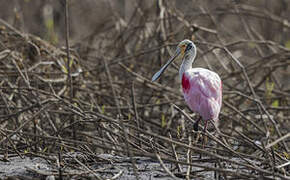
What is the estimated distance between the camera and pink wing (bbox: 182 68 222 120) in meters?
2.99

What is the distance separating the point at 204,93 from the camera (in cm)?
303

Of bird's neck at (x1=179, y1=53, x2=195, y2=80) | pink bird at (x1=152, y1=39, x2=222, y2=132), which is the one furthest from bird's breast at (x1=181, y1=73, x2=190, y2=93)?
bird's neck at (x1=179, y1=53, x2=195, y2=80)

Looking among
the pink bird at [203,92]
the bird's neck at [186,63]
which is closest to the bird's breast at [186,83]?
the pink bird at [203,92]

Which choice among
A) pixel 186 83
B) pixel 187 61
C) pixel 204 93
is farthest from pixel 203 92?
pixel 187 61

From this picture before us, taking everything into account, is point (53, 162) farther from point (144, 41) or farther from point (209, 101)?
point (144, 41)

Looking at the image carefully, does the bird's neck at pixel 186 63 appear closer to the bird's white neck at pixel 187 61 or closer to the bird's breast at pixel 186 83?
the bird's white neck at pixel 187 61

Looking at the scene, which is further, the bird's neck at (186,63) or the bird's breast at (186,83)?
the bird's neck at (186,63)

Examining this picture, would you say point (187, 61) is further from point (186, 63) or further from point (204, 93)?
point (204, 93)

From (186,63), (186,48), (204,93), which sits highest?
(186,48)

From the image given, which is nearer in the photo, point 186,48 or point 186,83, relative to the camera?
point 186,83

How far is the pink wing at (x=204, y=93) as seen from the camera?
2.99 meters

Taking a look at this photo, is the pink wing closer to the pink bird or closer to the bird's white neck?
the pink bird

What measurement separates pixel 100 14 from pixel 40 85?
6.65m

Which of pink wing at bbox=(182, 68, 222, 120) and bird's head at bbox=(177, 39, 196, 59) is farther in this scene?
bird's head at bbox=(177, 39, 196, 59)
